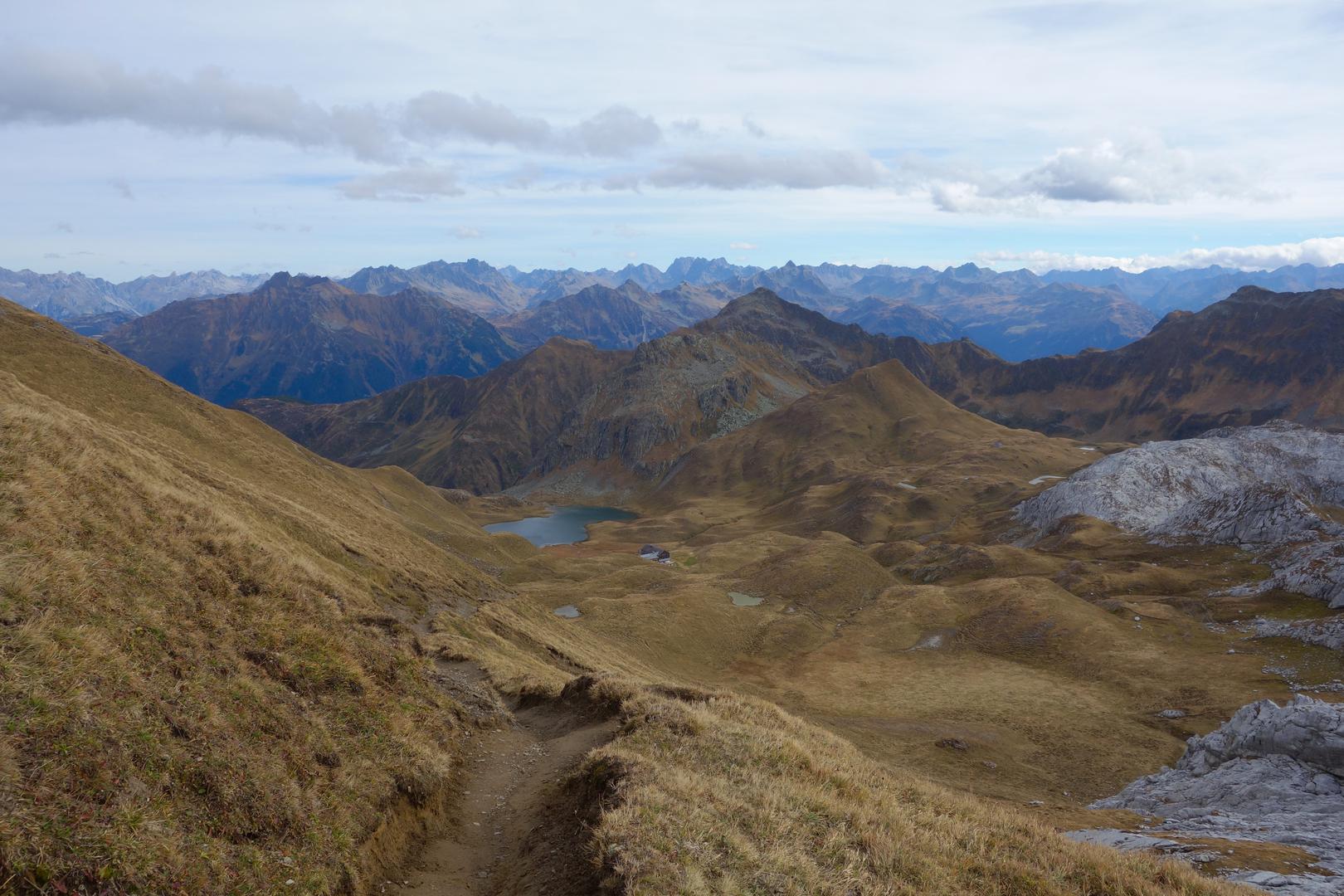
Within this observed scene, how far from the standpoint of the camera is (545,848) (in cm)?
1562

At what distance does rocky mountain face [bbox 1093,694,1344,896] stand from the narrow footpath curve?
852 inches

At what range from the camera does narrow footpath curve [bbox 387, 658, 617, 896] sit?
14633mm

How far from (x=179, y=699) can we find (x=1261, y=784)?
45.3 meters

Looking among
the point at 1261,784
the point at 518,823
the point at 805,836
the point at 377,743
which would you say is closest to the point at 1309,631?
the point at 1261,784

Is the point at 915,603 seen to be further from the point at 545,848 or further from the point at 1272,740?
the point at 545,848

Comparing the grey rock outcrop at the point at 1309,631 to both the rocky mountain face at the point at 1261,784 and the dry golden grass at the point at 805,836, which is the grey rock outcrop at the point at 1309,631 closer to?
the rocky mountain face at the point at 1261,784

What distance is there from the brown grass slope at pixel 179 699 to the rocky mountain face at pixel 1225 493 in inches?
3824

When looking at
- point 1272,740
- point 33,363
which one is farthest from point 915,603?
point 33,363

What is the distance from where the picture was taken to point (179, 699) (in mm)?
14133

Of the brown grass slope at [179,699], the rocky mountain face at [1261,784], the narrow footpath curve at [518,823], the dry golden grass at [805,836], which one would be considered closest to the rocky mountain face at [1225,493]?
the rocky mountain face at [1261,784]

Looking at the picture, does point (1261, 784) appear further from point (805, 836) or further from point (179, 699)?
point (179, 699)

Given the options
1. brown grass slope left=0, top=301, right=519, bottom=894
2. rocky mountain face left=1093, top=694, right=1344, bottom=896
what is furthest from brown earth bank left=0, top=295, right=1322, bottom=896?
rocky mountain face left=1093, top=694, right=1344, bottom=896

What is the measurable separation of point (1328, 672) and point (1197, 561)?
119 feet

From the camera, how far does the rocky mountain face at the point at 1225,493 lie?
277 ft
